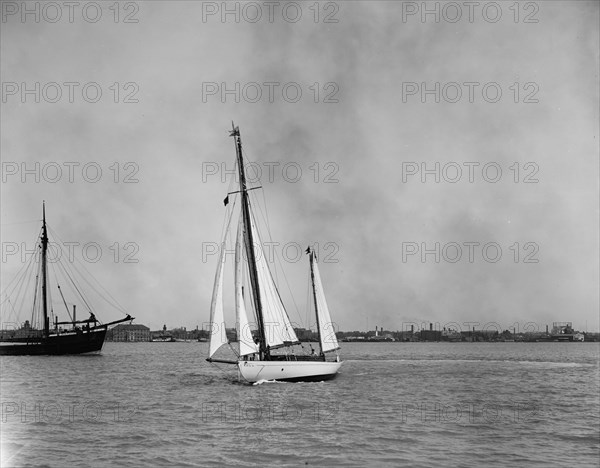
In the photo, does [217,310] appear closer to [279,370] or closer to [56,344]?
[279,370]

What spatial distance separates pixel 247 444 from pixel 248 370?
18.3 m

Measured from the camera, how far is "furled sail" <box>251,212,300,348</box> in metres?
43.8

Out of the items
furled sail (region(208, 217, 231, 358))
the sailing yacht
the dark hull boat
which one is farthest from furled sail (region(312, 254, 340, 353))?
the dark hull boat

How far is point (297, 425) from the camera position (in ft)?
90.0

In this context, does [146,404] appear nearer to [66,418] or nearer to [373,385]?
[66,418]

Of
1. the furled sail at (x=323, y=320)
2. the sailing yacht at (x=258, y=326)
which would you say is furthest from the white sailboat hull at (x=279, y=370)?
the furled sail at (x=323, y=320)

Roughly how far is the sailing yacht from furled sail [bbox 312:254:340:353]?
3592 millimetres

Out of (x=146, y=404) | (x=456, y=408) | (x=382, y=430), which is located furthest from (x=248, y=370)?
(x=382, y=430)

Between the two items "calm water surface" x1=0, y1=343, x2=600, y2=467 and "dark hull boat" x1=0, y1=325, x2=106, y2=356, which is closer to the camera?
"calm water surface" x1=0, y1=343, x2=600, y2=467

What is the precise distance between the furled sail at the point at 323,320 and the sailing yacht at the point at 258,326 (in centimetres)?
359

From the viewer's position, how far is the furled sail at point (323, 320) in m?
49.9

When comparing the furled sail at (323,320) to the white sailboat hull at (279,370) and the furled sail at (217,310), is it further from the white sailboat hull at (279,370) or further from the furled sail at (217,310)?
the furled sail at (217,310)

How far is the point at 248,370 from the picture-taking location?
41312mm

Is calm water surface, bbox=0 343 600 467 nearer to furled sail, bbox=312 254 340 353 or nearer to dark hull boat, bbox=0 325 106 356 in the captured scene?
furled sail, bbox=312 254 340 353
